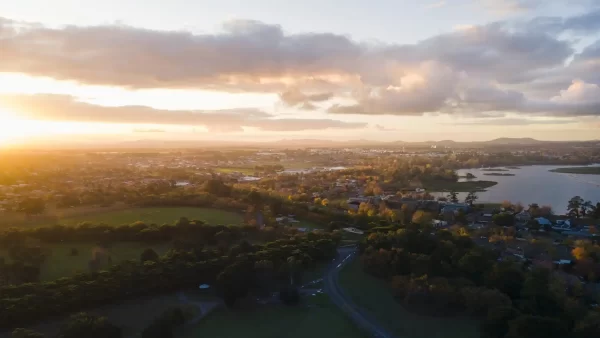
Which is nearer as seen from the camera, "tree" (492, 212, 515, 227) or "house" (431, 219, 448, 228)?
"house" (431, 219, 448, 228)

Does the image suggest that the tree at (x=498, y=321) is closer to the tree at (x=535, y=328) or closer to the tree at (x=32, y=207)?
the tree at (x=535, y=328)

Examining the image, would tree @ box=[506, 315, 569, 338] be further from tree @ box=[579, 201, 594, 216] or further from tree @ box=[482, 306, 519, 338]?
tree @ box=[579, 201, 594, 216]

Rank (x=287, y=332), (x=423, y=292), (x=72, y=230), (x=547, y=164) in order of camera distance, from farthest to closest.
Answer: (x=547, y=164) → (x=72, y=230) → (x=423, y=292) → (x=287, y=332)

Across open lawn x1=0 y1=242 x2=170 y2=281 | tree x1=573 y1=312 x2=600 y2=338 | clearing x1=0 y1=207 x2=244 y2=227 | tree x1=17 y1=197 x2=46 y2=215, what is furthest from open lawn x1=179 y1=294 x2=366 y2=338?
tree x1=17 y1=197 x2=46 y2=215

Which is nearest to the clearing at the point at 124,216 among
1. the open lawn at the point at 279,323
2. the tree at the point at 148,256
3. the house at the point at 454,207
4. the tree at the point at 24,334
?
the tree at the point at 148,256

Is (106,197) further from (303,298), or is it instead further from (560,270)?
(560,270)

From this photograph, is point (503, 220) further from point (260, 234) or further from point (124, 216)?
point (124, 216)

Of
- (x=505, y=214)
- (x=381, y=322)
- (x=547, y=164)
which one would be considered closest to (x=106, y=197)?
(x=381, y=322)
